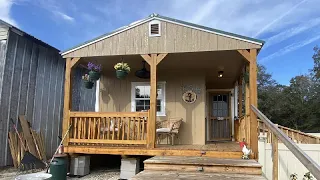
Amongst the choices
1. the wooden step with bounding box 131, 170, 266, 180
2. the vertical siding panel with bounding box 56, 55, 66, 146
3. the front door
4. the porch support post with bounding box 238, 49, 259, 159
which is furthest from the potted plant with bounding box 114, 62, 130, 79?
the front door

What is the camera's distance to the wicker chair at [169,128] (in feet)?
25.0

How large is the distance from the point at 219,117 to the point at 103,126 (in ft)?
15.6

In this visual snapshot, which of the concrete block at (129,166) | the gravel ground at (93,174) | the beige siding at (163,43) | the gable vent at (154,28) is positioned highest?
the gable vent at (154,28)

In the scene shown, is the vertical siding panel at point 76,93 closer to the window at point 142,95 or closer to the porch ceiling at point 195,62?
the porch ceiling at point 195,62

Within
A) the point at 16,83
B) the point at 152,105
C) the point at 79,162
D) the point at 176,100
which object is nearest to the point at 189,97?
the point at 176,100

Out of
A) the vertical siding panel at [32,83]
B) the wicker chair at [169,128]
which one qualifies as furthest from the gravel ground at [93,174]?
the vertical siding panel at [32,83]

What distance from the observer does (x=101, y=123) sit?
732cm

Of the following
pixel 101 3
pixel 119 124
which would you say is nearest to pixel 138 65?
pixel 119 124

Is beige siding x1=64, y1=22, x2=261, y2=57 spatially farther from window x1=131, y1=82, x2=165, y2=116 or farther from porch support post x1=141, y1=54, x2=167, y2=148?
window x1=131, y1=82, x2=165, y2=116

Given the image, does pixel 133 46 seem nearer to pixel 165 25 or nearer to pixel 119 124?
pixel 165 25

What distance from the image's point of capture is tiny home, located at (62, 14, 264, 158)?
6484mm

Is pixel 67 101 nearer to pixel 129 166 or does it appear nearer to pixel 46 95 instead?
pixel 129 166

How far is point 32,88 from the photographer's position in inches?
359

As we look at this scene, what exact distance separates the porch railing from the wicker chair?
0.63 meters
